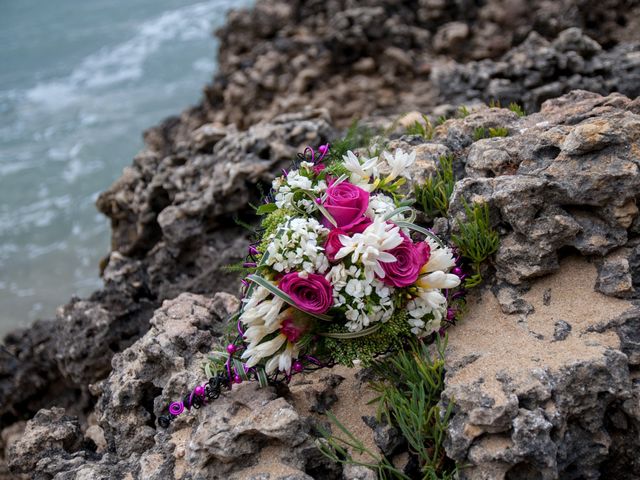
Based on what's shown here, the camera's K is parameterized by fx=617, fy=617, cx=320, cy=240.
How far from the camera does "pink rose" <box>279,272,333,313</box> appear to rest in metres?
2.95

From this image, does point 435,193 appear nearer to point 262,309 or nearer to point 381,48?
point 262,309

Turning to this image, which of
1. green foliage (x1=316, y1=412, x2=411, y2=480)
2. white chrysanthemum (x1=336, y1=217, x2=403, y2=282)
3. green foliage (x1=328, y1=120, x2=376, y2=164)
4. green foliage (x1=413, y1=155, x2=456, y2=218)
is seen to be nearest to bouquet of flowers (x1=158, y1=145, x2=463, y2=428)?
white chrysanthemum (x1=336, y1=217, x2=403, y2=282)

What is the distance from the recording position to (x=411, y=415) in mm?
2910

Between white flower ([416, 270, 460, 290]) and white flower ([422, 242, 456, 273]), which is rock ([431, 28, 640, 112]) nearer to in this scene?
white flower ([422, 242, 456, 273])

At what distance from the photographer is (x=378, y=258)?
2.94m

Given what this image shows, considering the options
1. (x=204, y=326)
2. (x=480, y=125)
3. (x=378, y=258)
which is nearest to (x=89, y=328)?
(x=204, y=326)

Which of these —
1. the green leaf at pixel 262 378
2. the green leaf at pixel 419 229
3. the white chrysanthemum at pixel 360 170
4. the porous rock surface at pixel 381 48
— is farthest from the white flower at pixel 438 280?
the porous rock surface at pixel 381 48

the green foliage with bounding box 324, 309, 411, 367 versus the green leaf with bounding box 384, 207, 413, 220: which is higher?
the green leaf with bounding box 384, 207, 413, 220

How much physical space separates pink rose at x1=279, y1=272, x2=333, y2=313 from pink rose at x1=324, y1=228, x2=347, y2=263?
13 centimetres

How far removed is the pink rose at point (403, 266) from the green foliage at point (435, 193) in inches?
31.2

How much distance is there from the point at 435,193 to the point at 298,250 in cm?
123

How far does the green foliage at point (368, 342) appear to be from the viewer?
10.1 feet

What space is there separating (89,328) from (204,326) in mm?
1483

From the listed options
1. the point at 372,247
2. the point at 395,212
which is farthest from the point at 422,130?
the point at 372,247
